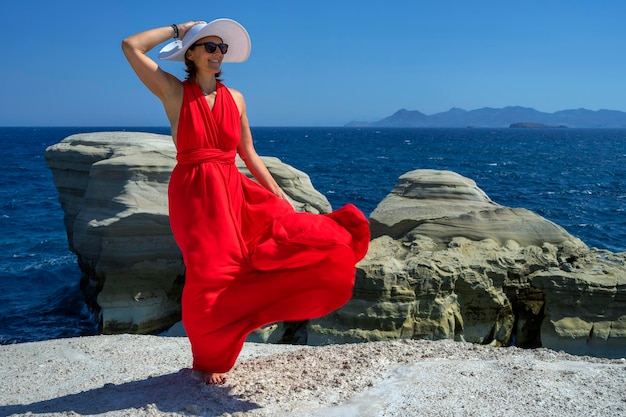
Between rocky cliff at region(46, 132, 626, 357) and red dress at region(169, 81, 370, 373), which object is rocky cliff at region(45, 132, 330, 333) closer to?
rocky cliff at region(46, 132, 626, 357)

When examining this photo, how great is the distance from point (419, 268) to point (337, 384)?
4534 millimetres

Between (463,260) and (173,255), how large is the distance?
506 centimetres

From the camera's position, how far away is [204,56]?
4797mm

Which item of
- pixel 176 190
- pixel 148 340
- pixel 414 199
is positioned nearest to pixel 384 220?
pixel 414 199

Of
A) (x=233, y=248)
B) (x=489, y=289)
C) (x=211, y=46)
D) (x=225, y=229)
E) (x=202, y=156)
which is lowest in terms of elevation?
(x=489, y=289)

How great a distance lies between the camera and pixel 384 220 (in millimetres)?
12000

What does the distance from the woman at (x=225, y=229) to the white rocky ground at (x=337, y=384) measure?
1.31 ft

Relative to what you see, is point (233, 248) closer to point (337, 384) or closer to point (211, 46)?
point (337, 384)

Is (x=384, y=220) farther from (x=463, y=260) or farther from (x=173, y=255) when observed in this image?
(x=173, y=255)

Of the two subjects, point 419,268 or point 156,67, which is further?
point 419,268

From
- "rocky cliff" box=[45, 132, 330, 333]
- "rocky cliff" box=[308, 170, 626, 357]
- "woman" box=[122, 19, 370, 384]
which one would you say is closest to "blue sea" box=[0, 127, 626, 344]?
"rocky cliff" box=[45, 132, 330, 333]

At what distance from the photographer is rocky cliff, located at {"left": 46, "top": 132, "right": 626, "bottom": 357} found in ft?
30.1

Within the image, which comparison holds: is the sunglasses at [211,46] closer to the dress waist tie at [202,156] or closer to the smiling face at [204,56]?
the smiling face at [204,56]

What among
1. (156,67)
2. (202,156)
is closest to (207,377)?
(202,156)
